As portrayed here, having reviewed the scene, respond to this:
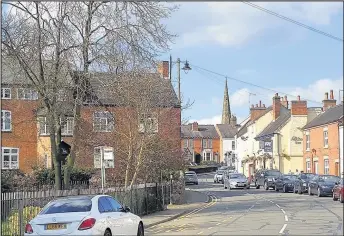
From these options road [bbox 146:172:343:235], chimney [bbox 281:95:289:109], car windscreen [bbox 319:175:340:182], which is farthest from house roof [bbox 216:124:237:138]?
road [bbox 146:172:343:235]

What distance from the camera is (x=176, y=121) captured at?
2914cm

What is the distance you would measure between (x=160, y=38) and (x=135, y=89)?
8.38ft

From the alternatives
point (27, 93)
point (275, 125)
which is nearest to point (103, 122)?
point (27, 93)

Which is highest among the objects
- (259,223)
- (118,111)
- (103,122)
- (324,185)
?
(118,111)

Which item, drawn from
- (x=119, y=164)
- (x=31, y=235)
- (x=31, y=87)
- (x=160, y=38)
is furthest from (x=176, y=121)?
(x=31, y=235)

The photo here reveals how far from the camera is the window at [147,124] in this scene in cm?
2542

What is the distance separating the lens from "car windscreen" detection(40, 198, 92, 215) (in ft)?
44.3

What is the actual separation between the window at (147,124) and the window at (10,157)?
24427 millimetres

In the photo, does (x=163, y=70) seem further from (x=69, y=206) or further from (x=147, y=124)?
(x=69, y=206)

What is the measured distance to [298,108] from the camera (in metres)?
62.6

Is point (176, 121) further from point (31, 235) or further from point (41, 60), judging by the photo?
point (31, 235)

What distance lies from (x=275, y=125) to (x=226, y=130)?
51.4 meters

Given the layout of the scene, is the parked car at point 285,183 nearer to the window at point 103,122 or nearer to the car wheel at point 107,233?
the window at point 103,122

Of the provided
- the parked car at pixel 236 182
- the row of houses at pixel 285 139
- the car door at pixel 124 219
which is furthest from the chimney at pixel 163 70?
the parked car at pixel 236 182
